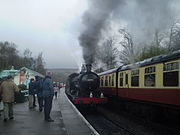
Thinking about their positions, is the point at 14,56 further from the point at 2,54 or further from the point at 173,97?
the point at 173,97

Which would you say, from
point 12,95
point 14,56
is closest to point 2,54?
point 14,56

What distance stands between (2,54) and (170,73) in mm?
59780

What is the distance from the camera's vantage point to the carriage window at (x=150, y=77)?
11820mm

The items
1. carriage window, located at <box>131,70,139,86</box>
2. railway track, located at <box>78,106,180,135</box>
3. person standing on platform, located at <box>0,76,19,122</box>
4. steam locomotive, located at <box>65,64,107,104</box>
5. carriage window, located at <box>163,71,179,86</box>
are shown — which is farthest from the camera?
steam locomotive, located at <box>65,64,107,104</box>

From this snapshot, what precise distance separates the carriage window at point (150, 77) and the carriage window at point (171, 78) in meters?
0.95

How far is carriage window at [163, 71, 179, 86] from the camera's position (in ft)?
32.4

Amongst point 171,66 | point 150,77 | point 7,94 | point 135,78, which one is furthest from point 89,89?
point 171,66

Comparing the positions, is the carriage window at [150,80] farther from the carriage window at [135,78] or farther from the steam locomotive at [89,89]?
the steam locomotive at [89,89]

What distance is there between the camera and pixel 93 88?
17422mm

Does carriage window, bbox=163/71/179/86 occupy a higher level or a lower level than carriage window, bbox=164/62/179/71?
lower

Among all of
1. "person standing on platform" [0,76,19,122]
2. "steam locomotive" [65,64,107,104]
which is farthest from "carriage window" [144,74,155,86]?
"person standing on platform" [0,76,19,122]

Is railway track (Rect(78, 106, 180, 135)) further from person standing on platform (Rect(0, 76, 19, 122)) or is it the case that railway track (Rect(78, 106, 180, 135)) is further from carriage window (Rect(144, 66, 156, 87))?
person standing on platform (Rect(0, 76, 19, 122))

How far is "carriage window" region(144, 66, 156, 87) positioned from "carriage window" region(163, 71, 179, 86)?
947 mm

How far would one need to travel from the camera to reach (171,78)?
1029 cm
